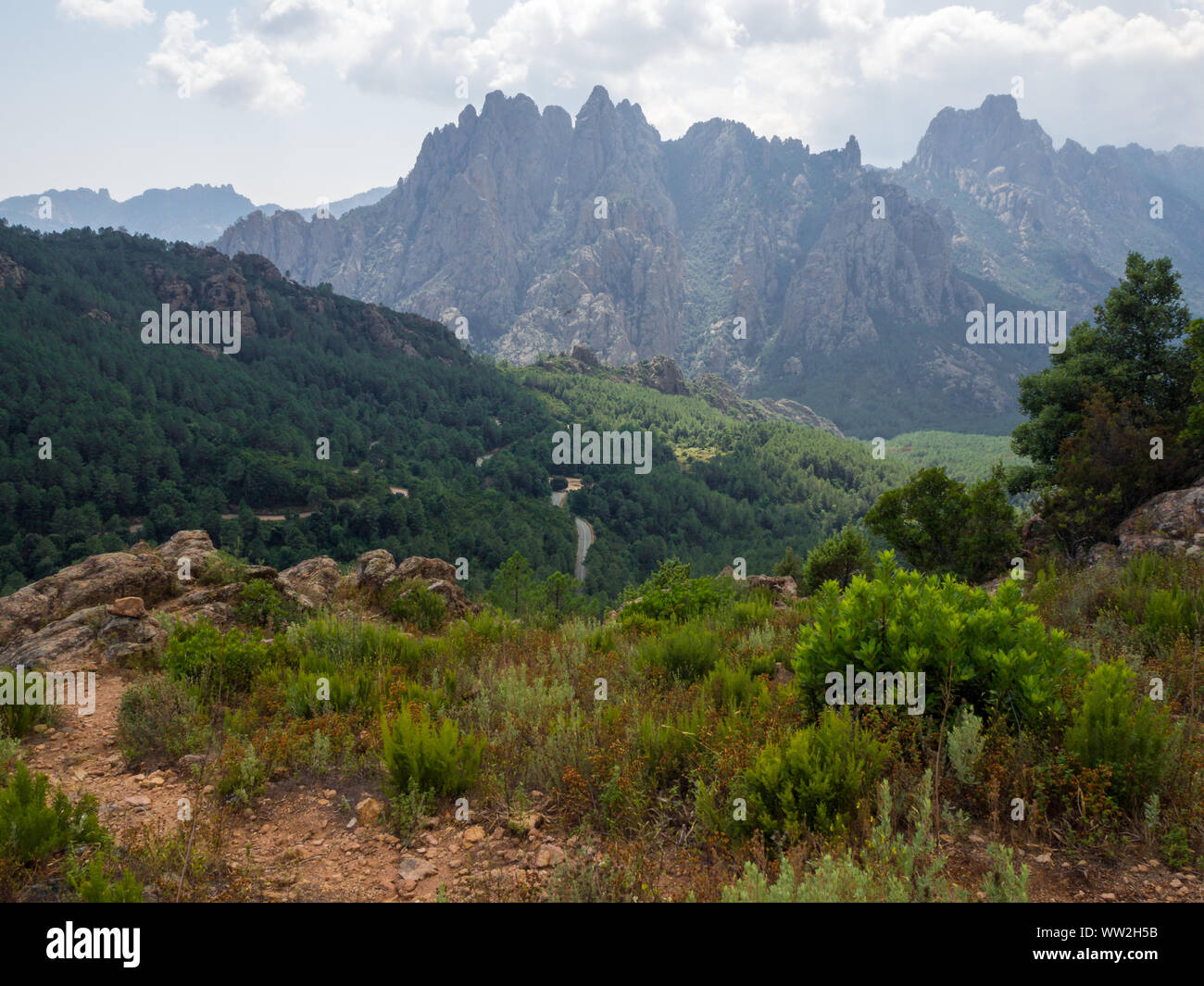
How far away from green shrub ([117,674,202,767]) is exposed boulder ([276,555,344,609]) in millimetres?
4597

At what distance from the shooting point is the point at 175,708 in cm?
604

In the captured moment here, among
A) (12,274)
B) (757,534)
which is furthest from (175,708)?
(12,274)

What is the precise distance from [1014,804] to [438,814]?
3.90 metres

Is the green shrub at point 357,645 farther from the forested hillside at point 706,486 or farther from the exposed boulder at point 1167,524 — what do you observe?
the forested hillside at point 706,486

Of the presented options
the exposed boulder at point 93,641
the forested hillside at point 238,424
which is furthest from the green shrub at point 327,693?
the forested hillside at point 238,424

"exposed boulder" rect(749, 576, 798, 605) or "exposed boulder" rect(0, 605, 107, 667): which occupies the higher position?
"exposed boulder" rect(0, 605, 107, 667)

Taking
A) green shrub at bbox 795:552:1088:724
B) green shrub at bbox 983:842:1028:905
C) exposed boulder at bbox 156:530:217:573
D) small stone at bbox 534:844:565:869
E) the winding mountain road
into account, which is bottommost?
the winding mountain road

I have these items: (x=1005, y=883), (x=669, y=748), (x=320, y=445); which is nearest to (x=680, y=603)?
(x=669, y=748)

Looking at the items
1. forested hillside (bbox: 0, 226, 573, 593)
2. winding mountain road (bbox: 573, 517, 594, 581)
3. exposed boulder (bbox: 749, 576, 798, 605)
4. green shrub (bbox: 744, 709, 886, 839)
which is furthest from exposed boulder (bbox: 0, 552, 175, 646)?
winding mountain road (bbox: 573, 517, 594, 581)

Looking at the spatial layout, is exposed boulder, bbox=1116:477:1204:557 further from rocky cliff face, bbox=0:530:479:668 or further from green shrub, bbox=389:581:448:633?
rocky cliff face, bbox=0:530:479:668

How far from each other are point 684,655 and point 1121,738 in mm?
4175

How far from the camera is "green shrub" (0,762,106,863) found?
3.56m

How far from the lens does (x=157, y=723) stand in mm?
5758
